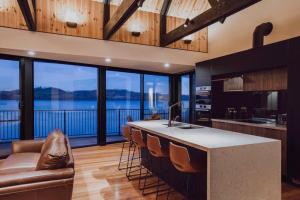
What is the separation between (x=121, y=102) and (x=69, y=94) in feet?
5.72

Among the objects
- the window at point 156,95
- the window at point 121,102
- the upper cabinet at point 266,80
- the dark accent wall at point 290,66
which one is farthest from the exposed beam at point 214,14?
the window at point 121,102

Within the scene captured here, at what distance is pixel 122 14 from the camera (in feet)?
11.5

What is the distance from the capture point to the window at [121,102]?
22.7 feet

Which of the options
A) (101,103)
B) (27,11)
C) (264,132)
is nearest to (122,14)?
(27,11)

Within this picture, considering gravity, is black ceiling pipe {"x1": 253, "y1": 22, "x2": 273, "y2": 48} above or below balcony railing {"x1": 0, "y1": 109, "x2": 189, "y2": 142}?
above

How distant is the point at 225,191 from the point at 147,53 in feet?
12.8

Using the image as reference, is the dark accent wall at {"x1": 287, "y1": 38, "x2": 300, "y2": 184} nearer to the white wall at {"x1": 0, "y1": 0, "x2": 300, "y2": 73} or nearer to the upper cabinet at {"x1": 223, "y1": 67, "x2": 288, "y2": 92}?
the upper cabinet at {"x1": 223, "y1": 67, "x2": 288, "y2": 92}

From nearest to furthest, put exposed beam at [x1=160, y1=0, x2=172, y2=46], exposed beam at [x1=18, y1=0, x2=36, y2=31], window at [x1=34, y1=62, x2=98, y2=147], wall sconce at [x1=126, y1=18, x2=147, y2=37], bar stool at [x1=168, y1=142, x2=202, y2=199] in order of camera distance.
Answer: bar stool at [x1=168, y1=142, x2=202, y2=199] → exposed beam at [x1=18, y1=0, x2=36, y2=31] → wall sconce at [x1=126, y1=18, x2=147, y2=37] → exposed beam at [x1=160, y1=0, x2=172, y2=46] → window at [x1=34, y1=62, x2=98, y2=147]

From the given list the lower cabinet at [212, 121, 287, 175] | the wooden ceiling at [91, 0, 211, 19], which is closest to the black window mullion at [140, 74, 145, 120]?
the wooden ceiling at [91, 0, 211, 19]

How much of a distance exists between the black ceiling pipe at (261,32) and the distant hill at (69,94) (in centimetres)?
370

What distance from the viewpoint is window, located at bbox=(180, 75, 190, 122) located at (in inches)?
278

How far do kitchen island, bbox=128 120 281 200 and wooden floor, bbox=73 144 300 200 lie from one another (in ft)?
3.07

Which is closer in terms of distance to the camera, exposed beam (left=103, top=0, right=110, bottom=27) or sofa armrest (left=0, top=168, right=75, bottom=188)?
sofa armrest (left=0, top=168, right=75, bottom=188)

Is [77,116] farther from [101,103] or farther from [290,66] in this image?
[290,66]
